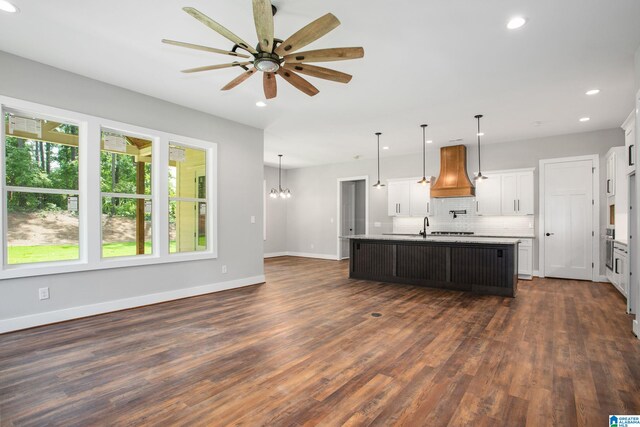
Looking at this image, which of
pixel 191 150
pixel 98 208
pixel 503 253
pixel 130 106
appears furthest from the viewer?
pixel 191 150

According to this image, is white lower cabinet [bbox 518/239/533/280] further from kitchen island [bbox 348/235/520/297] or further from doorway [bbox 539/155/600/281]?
kitchen island [bbox 348/235/520/297]

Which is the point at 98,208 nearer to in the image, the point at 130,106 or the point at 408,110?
the point at 130,106

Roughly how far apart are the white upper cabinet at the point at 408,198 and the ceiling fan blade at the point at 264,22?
6.23 m

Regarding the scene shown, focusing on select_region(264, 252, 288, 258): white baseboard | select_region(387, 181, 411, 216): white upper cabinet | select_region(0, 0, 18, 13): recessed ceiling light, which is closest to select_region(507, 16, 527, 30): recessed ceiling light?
select_region(0, 0, 18, 13): recessed ceiling light

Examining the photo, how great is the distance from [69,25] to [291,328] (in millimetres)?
3556

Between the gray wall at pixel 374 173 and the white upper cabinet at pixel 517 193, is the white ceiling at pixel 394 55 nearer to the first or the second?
the gray wall at pixel 374 173

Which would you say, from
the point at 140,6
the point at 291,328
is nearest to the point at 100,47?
the point at 140,6

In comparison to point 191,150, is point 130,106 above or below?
above

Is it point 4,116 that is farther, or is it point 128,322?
point 128,322

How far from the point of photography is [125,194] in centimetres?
441

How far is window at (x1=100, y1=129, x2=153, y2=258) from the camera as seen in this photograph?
14.1ft

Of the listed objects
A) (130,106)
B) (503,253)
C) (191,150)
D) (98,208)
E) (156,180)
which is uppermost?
(130,106)

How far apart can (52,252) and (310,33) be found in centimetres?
391

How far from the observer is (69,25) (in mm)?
2930
